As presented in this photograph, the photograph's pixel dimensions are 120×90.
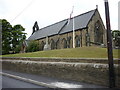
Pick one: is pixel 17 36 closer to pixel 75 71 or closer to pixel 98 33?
pixel 98 33

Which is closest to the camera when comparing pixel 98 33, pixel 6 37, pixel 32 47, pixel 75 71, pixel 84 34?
pixel 75 71

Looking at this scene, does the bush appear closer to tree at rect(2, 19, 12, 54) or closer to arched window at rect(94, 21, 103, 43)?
tree at rect(2, 19, 12, 54)

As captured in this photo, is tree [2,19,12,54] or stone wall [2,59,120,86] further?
tree [2,19,12,54]

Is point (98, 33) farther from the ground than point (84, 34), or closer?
farther from the ground

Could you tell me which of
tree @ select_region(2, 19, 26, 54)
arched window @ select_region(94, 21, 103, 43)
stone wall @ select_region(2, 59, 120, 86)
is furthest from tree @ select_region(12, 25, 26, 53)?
stone wall @ select_region(2, 59, 120, 86)

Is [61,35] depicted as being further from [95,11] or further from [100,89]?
[100,89]

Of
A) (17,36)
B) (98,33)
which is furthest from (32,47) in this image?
(98,33)

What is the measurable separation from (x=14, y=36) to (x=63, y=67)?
1451 inches

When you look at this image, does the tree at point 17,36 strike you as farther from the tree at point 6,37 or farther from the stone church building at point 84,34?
the stone church building at point 84,34

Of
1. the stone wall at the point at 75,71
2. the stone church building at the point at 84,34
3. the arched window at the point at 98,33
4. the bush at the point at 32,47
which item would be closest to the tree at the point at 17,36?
the bush at the point at 32,47

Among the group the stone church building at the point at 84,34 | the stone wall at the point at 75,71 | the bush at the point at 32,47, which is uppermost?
the stone church building at the point at 84,34

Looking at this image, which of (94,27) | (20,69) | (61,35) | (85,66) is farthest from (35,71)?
(61,35)

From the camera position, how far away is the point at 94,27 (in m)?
39.0

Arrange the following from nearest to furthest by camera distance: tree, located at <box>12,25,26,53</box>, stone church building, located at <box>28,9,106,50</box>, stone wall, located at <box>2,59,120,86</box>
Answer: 1. stone wall, located at <box>2,59,120,86</box>
2. stone church building, located at <box>28,9,106,50</box>
3. tree, located at <box>12,25,26,53</box>
